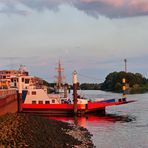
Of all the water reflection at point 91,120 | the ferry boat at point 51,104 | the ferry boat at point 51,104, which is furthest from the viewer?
the ferry boat at point 51,104

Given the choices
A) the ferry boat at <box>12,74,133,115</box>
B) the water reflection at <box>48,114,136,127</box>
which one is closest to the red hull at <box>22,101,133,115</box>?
the ferry boat at <box>12,74,133,115</box>

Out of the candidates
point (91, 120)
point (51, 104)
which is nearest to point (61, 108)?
point (51, 104)

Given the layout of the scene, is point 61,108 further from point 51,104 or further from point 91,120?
point 91,120

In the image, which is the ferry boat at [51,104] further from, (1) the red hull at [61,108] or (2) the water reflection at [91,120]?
(2) the water reflection at [91,120]

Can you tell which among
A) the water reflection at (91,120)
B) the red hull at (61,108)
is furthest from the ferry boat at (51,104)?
the water reflection at (91,120)

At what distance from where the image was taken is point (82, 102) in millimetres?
62500

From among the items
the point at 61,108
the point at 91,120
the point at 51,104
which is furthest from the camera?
the point at 51,104

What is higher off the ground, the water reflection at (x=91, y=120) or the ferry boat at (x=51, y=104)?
the ferry boat at (x=51, y=104)

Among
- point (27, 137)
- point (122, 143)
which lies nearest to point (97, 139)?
point (122, 143)

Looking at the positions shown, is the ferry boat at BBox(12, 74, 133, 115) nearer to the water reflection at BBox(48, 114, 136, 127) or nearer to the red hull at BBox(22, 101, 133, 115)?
the red hull at BBox(22, 101, 133, 115)

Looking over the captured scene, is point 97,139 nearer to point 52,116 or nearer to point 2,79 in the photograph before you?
point 52,116

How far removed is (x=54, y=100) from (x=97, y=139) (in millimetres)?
27754

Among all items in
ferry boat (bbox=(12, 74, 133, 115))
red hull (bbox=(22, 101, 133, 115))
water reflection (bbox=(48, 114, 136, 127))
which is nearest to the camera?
water reflection (bbox=(48, 114, 136, 127))

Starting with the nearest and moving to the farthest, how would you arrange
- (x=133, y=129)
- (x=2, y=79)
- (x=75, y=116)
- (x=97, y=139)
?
(x=97, y=139), (x=133, y=129), (x=75, y=116), (x=2, y=79)
